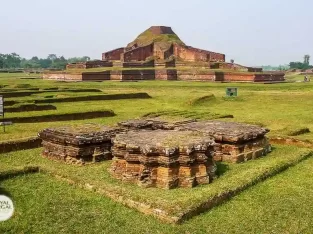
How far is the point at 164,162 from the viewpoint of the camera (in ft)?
17.7

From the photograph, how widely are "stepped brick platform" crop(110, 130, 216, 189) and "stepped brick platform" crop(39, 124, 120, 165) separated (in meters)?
0.87

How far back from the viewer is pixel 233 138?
22.8ft

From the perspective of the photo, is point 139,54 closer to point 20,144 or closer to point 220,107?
point 220,107

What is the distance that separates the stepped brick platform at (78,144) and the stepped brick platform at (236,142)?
176 cm

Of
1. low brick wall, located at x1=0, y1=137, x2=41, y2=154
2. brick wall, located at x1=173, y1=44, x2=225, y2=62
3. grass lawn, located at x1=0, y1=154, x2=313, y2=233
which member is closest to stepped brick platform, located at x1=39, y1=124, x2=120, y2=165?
low brick wall, located at x1=0, y1=137, x2=41, y2=154

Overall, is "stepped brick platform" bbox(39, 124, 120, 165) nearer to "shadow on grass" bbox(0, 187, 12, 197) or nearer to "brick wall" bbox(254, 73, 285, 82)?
"shadow on grass" bbox(0, 187, 12, 197)

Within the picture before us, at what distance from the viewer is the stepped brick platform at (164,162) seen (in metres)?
5.44

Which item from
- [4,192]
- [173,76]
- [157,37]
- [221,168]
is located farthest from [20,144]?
[157,37]

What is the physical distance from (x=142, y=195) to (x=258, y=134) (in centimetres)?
328

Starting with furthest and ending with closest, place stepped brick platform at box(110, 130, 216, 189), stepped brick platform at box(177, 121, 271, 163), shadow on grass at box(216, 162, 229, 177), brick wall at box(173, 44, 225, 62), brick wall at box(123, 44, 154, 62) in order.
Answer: brick wall at box(123, 44, 154, 62) < brick wall at box(173, 44, 225, 62) < stepped brick platform at box(177, 121, 271, 163) < shadow on grass at box(216, 162, 229, 177) < stepped brick platform at box(110, 130, 216, 189)

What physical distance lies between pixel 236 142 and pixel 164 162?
2061 millimetres

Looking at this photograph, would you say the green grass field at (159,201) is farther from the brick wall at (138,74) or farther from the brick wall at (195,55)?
the brick wall at (195,55)

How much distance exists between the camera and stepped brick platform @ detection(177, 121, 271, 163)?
22.9ft

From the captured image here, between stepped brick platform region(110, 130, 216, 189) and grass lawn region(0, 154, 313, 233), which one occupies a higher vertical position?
stepped brick platform region(110, 130, 216, 189)
